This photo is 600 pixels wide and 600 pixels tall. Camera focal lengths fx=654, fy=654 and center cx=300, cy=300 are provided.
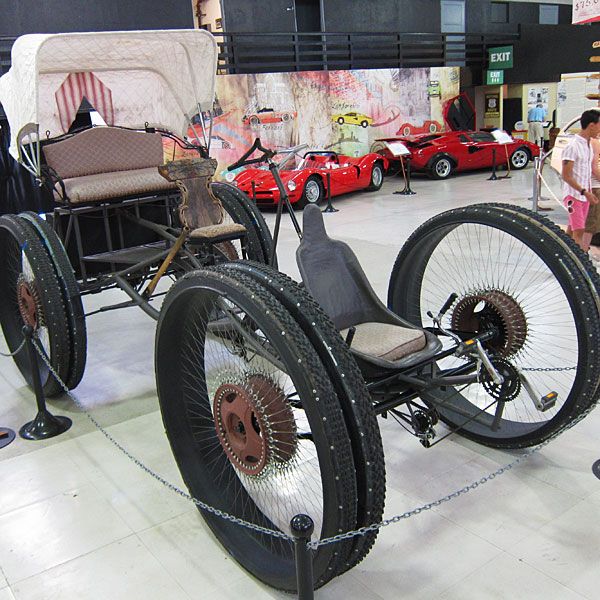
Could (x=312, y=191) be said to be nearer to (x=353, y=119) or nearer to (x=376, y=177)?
(x=376, y=177)

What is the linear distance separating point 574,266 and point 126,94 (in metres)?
4.40

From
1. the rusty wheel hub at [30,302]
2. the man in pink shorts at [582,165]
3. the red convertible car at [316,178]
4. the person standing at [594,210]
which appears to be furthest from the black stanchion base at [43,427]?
the red convertible car at [316,178]

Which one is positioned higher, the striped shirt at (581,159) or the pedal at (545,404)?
the striped shirt at (581,159)

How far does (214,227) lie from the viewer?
15.1 feet

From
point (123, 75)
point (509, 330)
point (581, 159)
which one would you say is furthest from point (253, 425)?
point (581, 159)

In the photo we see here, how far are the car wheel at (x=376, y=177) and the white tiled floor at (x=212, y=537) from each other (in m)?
10.5

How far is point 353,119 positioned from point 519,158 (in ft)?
14.1

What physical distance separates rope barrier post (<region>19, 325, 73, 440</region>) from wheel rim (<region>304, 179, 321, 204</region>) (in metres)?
8.63

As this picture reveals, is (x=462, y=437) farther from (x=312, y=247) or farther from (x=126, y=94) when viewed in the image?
(x=126, y=94)

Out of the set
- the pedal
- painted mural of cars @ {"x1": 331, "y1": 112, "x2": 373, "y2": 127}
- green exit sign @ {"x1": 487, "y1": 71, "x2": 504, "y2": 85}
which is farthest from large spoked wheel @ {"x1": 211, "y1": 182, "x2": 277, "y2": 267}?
green exit sign @ {"x1": 487, "y1": 71, "x2": 504, "y2": 85}

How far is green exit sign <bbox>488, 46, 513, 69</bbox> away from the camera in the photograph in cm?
1928

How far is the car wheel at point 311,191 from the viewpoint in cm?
1231

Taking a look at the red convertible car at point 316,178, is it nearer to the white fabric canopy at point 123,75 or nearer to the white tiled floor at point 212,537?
the white fabric canopy at point 123,75

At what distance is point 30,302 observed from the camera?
14.7 feet
